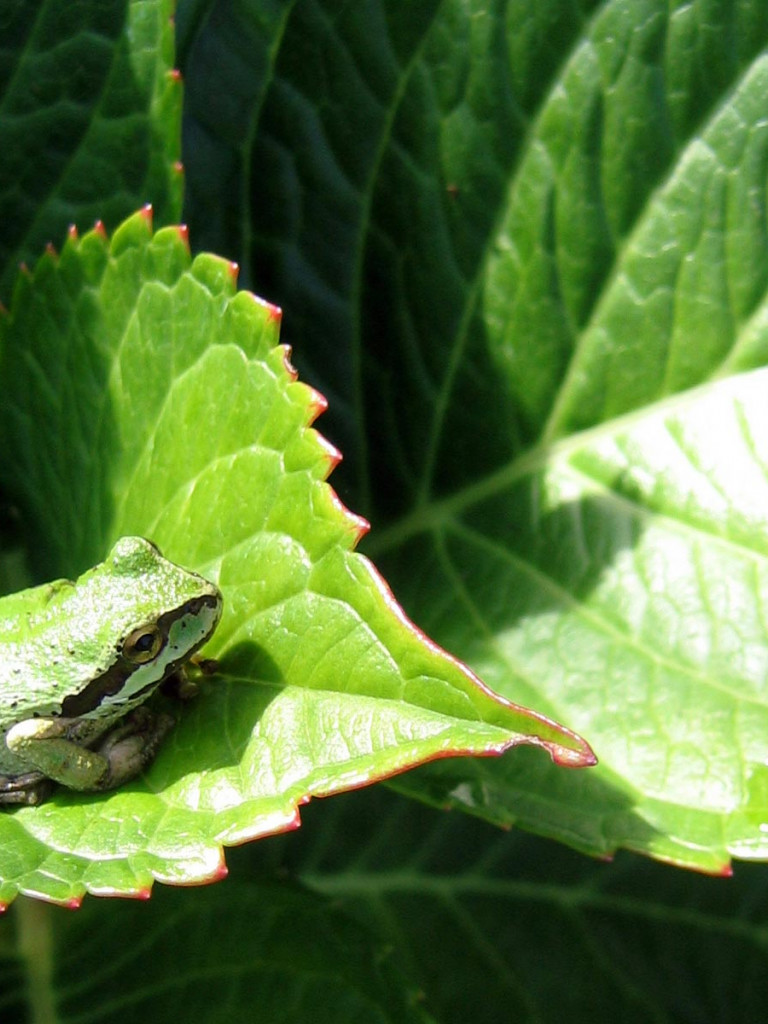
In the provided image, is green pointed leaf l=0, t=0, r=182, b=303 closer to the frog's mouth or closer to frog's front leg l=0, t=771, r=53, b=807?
the frog's mouth

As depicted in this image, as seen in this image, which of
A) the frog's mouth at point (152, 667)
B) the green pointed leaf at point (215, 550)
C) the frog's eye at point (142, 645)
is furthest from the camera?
the frog's eye at point (142, 645)

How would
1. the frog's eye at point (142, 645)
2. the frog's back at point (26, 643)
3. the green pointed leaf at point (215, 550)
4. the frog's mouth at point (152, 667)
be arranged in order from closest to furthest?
the green pointed leaf at point (215, 550), the frog's mouth at point (152, 667), the frog's eye at point (142, 645), the frog's back at point (26, 643)

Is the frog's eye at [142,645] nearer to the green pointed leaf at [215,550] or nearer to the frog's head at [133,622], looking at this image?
the frog's head at [133,622]

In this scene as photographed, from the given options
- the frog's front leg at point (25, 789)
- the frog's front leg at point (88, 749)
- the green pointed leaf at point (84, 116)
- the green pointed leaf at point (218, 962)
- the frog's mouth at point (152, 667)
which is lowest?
the green pointed leaf at point (218, 962)

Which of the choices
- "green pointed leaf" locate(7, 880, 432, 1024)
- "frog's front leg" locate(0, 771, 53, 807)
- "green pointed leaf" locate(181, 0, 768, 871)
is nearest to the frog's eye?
"frog's front leg" locate(0, 771, 53, 807)

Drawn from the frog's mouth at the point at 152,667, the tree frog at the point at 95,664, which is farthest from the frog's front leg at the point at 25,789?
the frog's mouth at the point at 152,667

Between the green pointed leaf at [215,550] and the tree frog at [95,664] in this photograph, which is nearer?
the green pointed leaf at [215,550]

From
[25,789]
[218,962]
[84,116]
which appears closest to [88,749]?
[25,789]

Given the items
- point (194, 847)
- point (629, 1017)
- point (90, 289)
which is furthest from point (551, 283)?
point (629, 1017)
